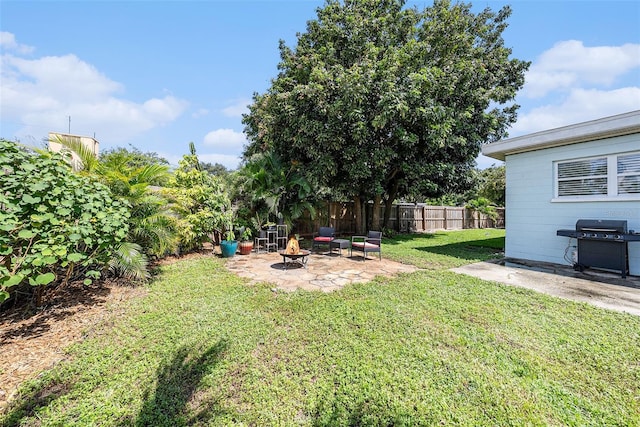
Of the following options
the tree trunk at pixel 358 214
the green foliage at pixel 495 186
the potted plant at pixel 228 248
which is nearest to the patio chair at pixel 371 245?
the potted plant at pixel 228 248

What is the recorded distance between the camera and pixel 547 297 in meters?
4.46

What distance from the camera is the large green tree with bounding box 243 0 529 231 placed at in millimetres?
10156

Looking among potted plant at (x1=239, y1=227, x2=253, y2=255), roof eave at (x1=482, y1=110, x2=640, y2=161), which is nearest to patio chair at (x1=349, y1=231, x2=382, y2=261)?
potted plant at (x1=239, y1=227, x2=253, y2=255)

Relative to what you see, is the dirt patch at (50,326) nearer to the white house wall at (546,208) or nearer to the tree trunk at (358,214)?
the white house wall at (546,208)

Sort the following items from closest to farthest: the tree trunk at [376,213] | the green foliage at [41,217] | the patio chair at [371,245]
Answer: the green foliage at [41,217]
the patio chair at [371,245]
the tree trunk at [376,213]

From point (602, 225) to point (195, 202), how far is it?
10.2m

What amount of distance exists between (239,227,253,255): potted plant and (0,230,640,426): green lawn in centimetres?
404

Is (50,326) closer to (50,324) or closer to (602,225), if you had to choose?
(50,324)

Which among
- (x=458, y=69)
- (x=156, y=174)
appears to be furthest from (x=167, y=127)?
(x=458, y=69)

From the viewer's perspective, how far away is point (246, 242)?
8797mm

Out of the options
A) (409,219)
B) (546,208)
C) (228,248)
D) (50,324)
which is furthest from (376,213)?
(50,324)

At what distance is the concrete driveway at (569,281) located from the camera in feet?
14.3

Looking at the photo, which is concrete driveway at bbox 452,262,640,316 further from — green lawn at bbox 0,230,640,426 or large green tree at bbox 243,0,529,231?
large green tree at bbox 243,0,529,231

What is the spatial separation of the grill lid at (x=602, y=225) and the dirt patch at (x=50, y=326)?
9.36 meters
